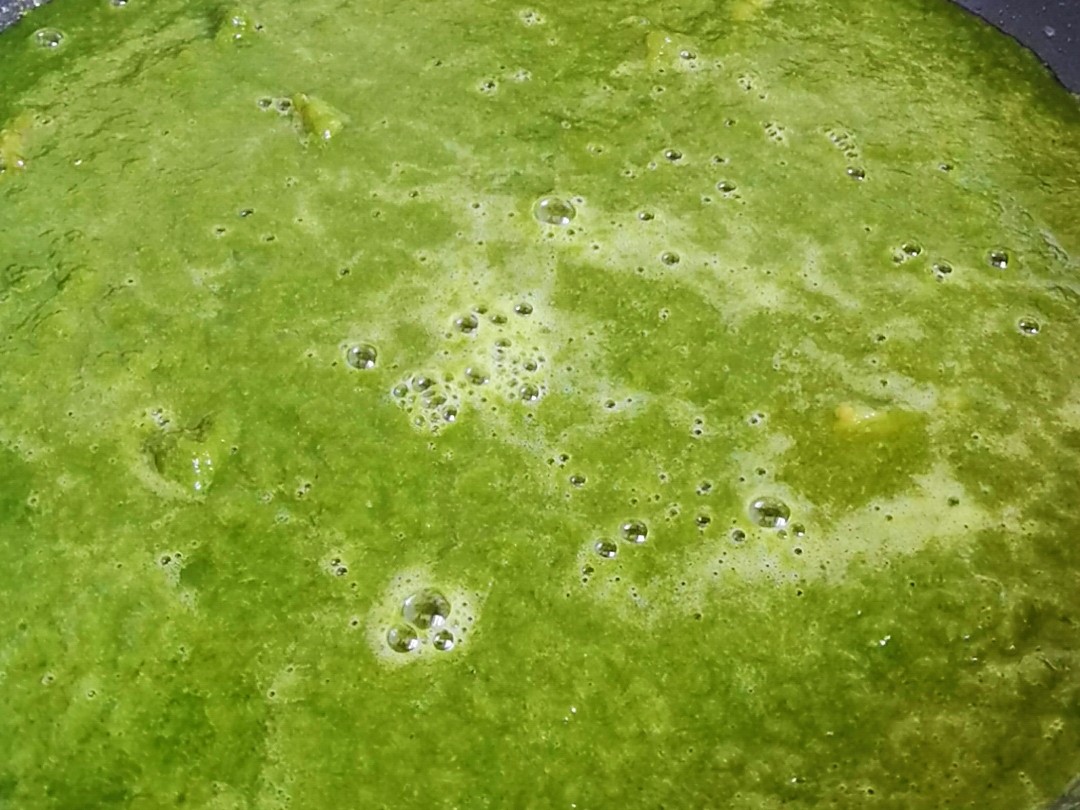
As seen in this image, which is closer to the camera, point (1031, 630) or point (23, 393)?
point (1031, 630)

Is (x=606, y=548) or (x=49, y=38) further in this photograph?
(x=49, y=38)

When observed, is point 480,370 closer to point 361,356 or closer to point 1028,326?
point 361,356

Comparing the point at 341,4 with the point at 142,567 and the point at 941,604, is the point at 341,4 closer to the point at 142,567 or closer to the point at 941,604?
the point at 142,567

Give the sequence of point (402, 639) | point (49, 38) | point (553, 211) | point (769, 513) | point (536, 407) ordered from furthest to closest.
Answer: point (49, 38), point (553, 211), point (536, 407), point (769, 513), point (402, 639)

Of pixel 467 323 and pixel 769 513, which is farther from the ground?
pixel 467 323

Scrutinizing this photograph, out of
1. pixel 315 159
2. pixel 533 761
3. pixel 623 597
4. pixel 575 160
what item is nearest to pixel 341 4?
A: pixel 315 159

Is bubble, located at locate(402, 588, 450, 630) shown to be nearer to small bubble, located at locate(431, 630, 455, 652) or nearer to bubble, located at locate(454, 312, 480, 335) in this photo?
small bubble, located at locate(431, 630, 455, 652)

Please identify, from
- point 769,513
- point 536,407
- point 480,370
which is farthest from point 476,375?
point 769,513

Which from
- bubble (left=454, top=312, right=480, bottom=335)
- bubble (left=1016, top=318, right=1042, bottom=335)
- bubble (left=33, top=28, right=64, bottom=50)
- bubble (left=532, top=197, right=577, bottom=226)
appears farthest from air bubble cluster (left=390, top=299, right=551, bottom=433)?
bubble (left=33, top=28, right=64, bottom=50)
